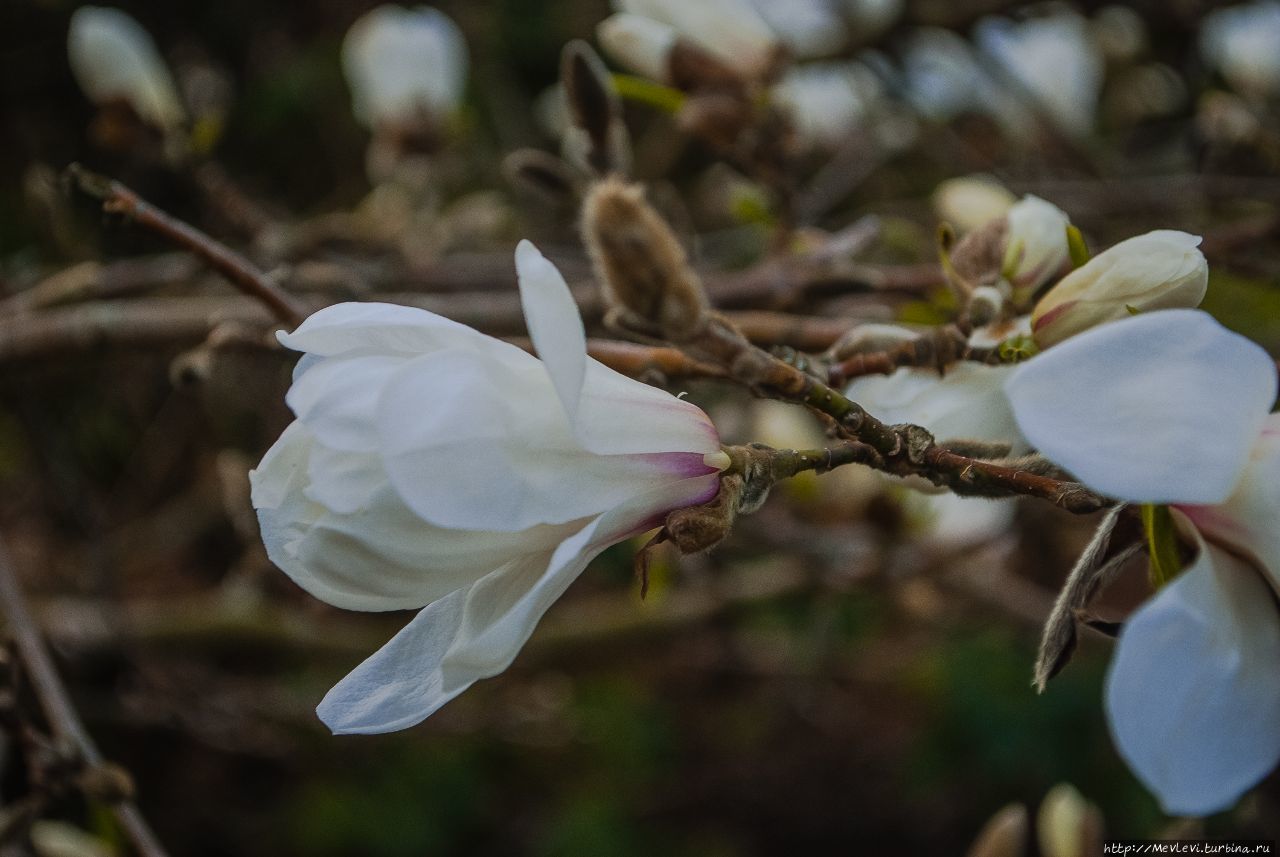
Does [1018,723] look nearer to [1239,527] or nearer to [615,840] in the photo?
[615,840]

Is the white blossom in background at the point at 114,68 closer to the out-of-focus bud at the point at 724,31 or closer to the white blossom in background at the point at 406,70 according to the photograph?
the white blossom in background at the point at 406,70

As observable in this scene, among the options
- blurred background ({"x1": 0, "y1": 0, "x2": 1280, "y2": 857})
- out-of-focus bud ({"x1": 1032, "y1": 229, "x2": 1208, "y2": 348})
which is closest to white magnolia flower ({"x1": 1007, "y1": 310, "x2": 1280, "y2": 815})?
out-of-focus bud ({"x1": 1032, "y1": 229, "x2": 1208, "y2": 348})

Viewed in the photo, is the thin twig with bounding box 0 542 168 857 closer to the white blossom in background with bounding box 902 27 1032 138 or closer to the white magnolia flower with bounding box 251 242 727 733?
the white magnolia flower with bounding box 251 242 727 733

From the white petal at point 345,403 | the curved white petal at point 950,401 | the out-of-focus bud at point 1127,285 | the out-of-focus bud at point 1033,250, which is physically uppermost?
the white petal at point 345,403

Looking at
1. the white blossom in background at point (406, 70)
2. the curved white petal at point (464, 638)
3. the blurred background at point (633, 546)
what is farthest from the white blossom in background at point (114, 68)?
the curved white petal at point (464, 638)

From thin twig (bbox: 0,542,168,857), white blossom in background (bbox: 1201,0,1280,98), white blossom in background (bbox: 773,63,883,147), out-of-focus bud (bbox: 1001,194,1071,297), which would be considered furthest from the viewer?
white blossom in background (bbox: 773,63,883,147)

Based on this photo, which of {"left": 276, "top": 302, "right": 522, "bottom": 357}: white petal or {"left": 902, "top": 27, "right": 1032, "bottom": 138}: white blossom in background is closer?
{"left": 276, "top": 302, "right": 522, "bottom": 357}: white petal

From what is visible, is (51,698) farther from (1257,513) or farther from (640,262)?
(1257,513)
